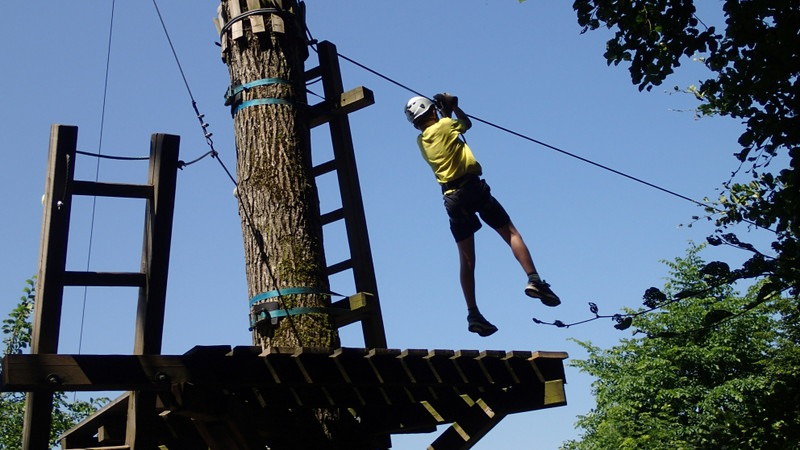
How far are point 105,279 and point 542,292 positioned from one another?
9.53 ft

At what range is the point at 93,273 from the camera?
205 inches

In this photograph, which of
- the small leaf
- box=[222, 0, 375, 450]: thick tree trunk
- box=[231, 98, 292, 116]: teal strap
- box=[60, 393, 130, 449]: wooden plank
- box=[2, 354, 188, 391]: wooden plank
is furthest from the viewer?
box=[231, 98, 292, 116]: teal strap

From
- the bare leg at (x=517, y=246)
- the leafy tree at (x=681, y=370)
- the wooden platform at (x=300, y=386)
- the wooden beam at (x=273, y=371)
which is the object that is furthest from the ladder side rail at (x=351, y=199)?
the leafy tree at (x=681, y=370)

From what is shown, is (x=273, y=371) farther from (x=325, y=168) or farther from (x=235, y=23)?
(x=235, y=23)

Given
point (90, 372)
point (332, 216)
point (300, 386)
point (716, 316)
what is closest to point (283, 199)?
point (332, 216)

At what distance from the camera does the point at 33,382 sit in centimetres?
443

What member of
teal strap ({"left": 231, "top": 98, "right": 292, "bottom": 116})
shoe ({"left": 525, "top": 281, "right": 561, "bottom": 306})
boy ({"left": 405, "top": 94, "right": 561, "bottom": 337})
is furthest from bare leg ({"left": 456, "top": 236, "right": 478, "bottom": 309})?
teal strap ({"left": 231, "top": 98, "right": 292, "bottom": 116})

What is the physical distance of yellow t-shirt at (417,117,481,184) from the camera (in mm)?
6953

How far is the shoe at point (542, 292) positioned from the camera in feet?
21.4

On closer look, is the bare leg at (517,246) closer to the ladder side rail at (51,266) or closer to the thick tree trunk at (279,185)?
the thick tree trunk at (279,185)

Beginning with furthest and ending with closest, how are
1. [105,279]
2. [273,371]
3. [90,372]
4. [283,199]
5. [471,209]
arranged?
[471,209], [283,199], [105,279], [273,371], [90,372]

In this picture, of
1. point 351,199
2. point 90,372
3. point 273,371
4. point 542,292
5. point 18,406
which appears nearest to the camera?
point 90,372

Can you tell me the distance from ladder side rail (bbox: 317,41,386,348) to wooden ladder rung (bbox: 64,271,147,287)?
170 cm

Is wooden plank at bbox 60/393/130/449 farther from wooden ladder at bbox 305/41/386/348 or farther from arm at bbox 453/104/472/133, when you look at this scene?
arm at bbox 453/104/472/133
